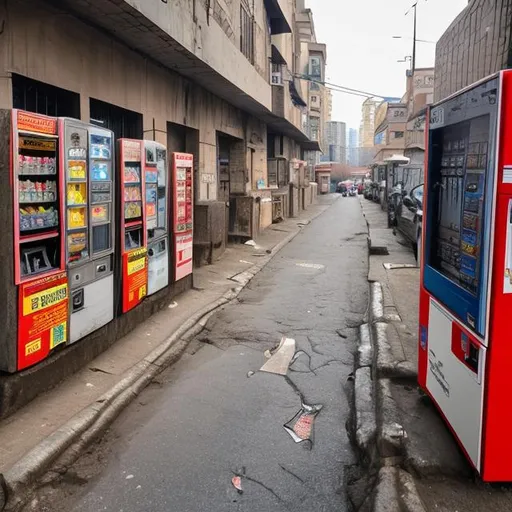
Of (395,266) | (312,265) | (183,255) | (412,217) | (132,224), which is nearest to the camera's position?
(132,224)

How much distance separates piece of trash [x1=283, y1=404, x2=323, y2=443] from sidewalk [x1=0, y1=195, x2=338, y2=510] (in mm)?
1631

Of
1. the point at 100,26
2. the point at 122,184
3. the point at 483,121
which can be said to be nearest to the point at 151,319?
the point at 122,184

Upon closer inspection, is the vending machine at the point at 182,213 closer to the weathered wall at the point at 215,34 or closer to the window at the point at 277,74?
the weathered wall at the point at 215,34

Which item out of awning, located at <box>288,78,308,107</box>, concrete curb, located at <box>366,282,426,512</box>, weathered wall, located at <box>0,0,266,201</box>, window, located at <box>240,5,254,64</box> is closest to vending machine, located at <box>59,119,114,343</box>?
weathered wall, located at <box>0,0,266,201</box>

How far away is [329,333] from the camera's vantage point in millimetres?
7277

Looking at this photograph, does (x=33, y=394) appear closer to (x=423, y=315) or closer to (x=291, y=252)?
(x=423, y=315)

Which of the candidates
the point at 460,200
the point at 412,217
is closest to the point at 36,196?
the point at 460,200

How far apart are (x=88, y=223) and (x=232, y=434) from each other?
2.51 m

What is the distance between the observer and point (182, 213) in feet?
27.5

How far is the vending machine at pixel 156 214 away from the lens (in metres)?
6.98

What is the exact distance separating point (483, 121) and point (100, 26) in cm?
578

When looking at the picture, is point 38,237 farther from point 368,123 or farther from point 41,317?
point 368,123

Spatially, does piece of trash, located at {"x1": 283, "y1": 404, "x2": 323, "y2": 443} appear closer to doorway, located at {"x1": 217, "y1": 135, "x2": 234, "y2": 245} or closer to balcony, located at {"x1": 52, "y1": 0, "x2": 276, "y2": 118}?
balcony, located at {"x1": 52, "y1": 0, "x2": 276, "y2": 118}

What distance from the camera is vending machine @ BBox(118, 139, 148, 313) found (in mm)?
6195
